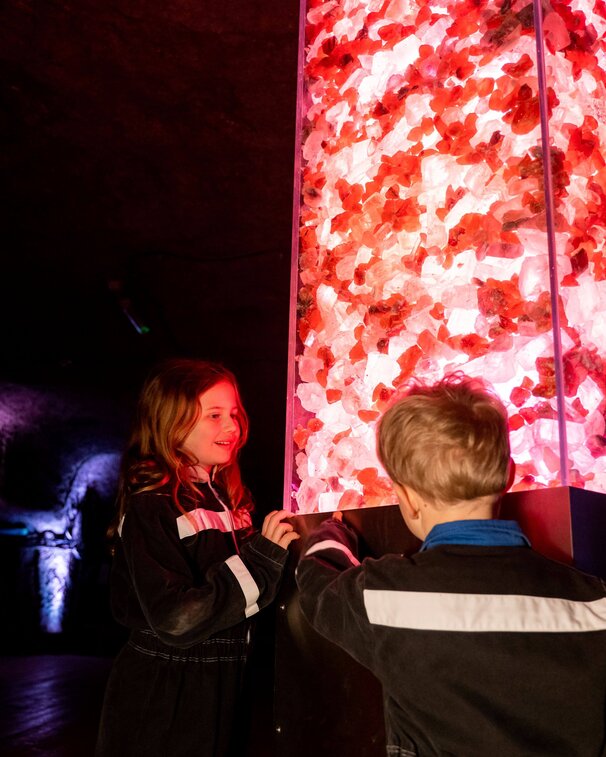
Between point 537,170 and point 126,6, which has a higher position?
point 126,6

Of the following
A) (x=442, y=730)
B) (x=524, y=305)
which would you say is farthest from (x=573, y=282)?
(x=442, y=730)

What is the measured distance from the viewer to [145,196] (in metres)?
4.02

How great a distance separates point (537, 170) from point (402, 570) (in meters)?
0.72

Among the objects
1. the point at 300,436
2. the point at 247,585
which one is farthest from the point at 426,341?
the point at 247,585

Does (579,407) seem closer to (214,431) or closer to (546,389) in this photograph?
(546,389)

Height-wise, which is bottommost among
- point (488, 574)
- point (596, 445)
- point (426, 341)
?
point (488, 574)

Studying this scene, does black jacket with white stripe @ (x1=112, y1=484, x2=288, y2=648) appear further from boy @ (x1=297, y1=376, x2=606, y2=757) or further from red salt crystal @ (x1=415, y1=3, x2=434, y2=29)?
red salt crystal @ (x1=415, y1=3, x2=434, y2=29)

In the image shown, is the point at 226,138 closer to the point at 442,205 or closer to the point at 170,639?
the point at 442,205

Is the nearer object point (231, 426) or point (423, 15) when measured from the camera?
point (423, 15)

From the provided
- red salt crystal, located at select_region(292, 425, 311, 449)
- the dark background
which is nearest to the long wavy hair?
red salt crystal, located at select_region(292, 425, 311, 449)

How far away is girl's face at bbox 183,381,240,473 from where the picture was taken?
1.88m

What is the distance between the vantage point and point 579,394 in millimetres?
1151

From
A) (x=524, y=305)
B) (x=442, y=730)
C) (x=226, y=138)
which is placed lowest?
(x=442, y=730)

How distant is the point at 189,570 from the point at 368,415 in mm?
568
